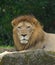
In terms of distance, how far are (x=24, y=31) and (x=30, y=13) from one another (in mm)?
7788

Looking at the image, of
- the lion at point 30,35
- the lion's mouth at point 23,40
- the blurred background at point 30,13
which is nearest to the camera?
the lion's mouth at point 23,40

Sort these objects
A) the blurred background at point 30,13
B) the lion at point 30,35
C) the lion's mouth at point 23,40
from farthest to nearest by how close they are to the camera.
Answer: the blurred background at point 30,13 < the lion at point 30,35 < the lion's mouth at point 23,40

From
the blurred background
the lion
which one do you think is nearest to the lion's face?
the lion

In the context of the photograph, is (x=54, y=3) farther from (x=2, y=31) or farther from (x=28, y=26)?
(x=28, y=26)

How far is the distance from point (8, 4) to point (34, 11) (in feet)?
4.32

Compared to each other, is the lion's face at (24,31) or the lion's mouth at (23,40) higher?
the lion's face at (24,31)

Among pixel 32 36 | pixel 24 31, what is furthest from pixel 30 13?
pixel 24 31

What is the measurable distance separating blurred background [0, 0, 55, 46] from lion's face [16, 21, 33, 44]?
7.10m

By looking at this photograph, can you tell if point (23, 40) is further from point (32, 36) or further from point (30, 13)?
point (30, 13)

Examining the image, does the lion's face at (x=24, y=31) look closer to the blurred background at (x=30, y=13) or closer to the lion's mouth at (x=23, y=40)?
the lion's mouth at (x=23, y=40)

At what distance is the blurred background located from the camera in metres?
15.6

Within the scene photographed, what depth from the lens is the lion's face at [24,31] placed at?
7840 mm

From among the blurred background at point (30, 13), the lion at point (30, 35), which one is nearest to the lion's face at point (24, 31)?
the lion at point (30, 35)

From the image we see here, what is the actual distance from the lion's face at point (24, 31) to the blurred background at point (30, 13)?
710 cm
